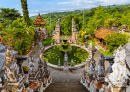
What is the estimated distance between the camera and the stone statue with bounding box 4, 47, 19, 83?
4.98 metres

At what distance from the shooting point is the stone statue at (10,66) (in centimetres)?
498

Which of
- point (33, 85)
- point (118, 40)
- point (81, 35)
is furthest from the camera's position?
point (81, 35)

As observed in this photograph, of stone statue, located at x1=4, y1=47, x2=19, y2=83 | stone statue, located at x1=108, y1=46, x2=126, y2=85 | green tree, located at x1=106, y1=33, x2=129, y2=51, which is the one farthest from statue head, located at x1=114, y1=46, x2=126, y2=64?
green tree, located at x1=106, y1=33, x2=129, y2=51

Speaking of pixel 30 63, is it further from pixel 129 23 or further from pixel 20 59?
pixel 129 23

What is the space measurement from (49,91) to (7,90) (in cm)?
531

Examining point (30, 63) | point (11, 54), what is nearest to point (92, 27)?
point (30, 63)

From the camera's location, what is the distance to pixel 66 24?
125 feet

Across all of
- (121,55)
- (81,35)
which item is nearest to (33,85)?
(121,55)

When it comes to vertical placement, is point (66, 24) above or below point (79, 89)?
above

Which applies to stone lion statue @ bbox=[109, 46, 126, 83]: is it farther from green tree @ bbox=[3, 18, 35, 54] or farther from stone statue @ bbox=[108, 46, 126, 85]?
green tree @ bbox=[3, 18, 35, 54]

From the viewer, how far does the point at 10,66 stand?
509cm

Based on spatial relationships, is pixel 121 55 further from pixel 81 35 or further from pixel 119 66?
pixel 81 35

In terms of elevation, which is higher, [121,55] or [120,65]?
[121,55]

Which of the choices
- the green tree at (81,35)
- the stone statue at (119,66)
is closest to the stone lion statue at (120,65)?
the stone statue at (119,66)
